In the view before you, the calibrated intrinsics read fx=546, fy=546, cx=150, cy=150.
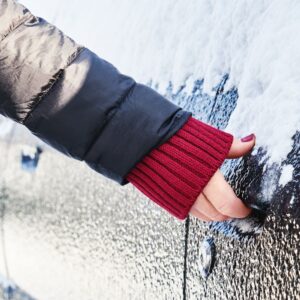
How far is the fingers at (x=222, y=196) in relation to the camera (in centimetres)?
110

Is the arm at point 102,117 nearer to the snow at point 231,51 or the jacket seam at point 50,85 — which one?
the jacket seam at point 50,85

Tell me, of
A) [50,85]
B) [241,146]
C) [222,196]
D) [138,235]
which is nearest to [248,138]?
[241,146]

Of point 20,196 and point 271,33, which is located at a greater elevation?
point 271,33

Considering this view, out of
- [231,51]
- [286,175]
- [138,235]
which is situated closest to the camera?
[286,175]

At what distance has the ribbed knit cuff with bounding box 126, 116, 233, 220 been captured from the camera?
1074 mm

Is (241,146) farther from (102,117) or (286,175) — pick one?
(102,117)

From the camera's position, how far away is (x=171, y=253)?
1484mm

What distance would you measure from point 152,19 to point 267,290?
0.90 meters

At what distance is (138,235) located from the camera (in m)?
1.68

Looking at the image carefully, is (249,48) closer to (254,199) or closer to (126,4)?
(254,199)

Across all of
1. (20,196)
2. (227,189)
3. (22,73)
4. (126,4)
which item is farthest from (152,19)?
(20,196)

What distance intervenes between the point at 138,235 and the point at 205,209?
0.59 meters

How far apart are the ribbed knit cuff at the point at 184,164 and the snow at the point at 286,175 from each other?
0.39ft

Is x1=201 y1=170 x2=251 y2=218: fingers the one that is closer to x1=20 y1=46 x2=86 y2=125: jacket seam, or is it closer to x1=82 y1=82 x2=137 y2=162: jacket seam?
x1=82 y1=82 x2=137 y2=162: jacket seam
